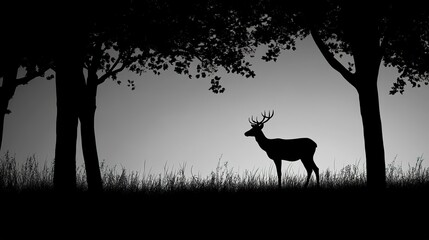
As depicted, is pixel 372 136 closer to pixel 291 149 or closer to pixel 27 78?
pixel 291 149

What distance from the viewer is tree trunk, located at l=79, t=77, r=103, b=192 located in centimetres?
1351

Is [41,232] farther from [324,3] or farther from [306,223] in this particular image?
[324,3]

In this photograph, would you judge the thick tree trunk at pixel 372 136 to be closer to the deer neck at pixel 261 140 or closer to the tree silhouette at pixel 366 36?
the tree silhouette at pixel 366 36

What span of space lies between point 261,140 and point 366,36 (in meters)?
6.55

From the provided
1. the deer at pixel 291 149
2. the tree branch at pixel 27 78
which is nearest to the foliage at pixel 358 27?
the deer at pixel 291 149

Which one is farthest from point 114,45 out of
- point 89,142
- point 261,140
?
point 261,140

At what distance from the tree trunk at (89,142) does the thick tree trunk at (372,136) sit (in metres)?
7.38

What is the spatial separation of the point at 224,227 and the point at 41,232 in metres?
2.81

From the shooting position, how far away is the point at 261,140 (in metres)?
17.7

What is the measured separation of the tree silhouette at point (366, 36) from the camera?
1194cm

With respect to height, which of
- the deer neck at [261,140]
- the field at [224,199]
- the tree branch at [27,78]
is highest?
the tree branch at [27,78]

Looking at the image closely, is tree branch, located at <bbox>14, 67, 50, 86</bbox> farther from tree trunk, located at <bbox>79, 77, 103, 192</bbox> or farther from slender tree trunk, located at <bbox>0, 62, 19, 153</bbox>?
tree trunk, located at <bbox>79, 77, 103, 192</bbox>

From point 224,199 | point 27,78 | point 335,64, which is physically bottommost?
point 224,199

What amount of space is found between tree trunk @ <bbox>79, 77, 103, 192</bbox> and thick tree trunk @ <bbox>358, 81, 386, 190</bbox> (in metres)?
7.38
